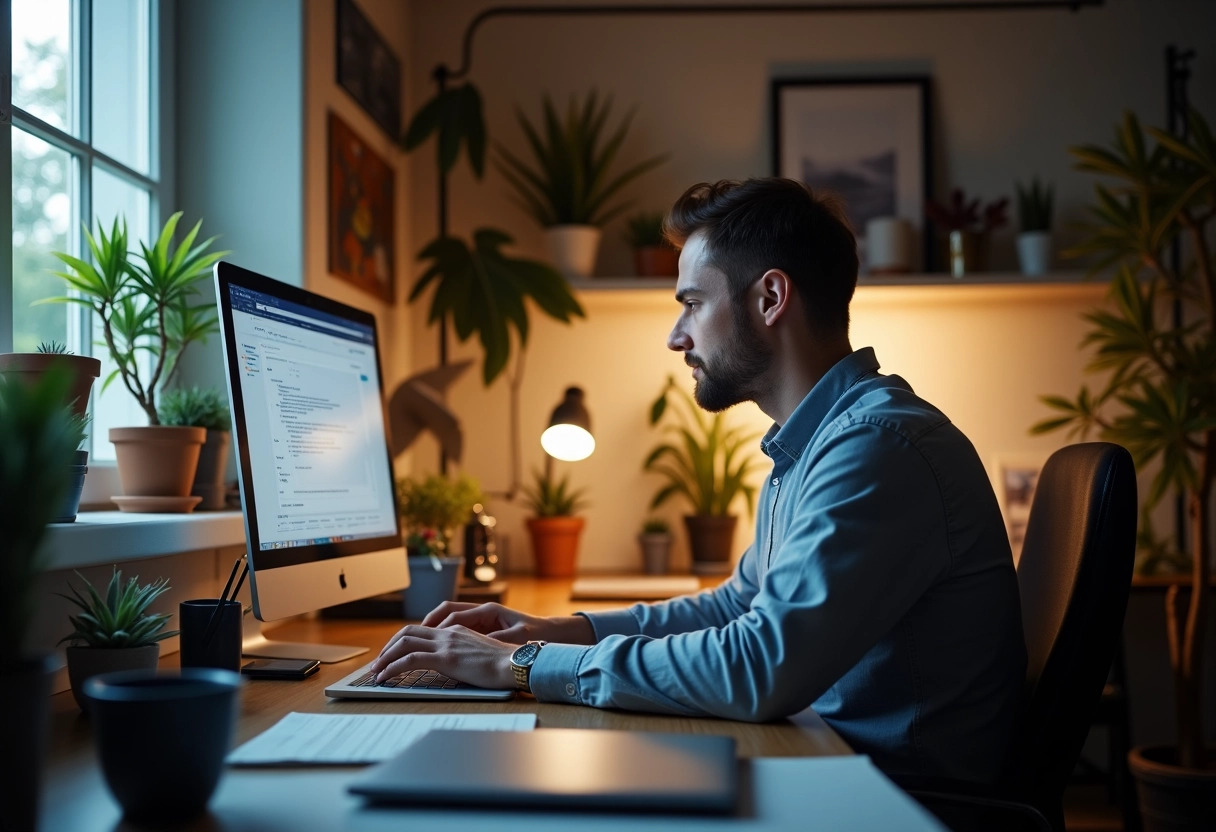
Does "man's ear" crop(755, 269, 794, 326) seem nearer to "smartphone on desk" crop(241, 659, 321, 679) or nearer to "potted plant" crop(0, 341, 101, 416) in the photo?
"smartphone on desk" crop(241, 659, 321, 679)

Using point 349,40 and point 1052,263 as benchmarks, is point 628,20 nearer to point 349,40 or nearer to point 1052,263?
point 349,40

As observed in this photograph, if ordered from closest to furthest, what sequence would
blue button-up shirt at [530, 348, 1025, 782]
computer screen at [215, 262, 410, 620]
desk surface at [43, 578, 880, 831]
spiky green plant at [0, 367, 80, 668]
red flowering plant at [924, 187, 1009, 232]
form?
spiky green plant at [0, 367, 80, 668] → desk surface at [43, 578, 880, 831] → blue button-up shirt at [530, 348, 1025, 782] → computer screen at [215, 262, 410, 620] → red flowering plant at [924, 187, 1009, 232]

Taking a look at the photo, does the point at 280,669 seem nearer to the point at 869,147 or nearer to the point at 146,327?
the point at 146,327

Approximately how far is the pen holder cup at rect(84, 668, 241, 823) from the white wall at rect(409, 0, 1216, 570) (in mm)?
2376

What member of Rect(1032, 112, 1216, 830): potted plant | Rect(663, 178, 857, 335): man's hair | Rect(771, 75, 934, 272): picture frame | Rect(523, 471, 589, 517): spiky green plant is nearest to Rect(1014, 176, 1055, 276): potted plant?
Rect(1032, 112, 1216, 830): potted plant

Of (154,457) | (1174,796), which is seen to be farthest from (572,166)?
(1174,796)

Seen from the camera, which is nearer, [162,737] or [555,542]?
[162,737]

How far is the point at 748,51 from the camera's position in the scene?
3186mm

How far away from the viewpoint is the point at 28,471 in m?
0.67

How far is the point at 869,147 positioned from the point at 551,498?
1.38 metres

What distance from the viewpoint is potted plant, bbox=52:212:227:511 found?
5.35ft

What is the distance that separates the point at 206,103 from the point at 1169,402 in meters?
2.35

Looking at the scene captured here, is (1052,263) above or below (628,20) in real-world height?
below

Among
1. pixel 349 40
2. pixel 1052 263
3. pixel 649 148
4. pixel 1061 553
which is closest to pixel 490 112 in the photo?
pixel 649 148
